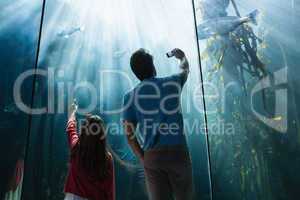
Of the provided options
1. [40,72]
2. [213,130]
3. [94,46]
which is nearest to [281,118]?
[213,130]

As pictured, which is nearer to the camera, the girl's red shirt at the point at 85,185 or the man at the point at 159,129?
the man at the point at 159,129

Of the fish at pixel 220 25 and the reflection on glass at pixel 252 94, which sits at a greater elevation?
the fish at pixel 220 25

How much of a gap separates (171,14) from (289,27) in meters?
1.43

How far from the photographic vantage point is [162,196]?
1.45m

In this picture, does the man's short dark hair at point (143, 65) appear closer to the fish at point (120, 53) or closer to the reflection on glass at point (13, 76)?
the reflection on glass at point (13, 76)

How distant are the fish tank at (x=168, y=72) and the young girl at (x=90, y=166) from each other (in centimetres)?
273

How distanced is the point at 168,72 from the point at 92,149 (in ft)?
12.3

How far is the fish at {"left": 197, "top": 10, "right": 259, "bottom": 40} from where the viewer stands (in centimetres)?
488

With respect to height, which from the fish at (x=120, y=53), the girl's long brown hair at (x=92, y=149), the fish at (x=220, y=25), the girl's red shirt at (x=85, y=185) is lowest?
the girl's red shirt at (x=85, y=185)

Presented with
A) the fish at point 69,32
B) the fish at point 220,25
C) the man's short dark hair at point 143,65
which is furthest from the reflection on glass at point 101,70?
the man's short dark hair at point 143,65

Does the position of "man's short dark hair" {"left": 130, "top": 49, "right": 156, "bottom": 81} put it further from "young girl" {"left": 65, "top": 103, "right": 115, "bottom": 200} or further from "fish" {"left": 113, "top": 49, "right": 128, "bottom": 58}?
"fish" {"left": 113, "top": 49, "right": 128, "bottom": 58}

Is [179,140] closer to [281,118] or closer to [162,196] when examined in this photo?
[162,196]

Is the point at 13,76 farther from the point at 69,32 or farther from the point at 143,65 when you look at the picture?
the point at 143,65

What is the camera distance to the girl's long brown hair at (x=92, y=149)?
65.8 inches
